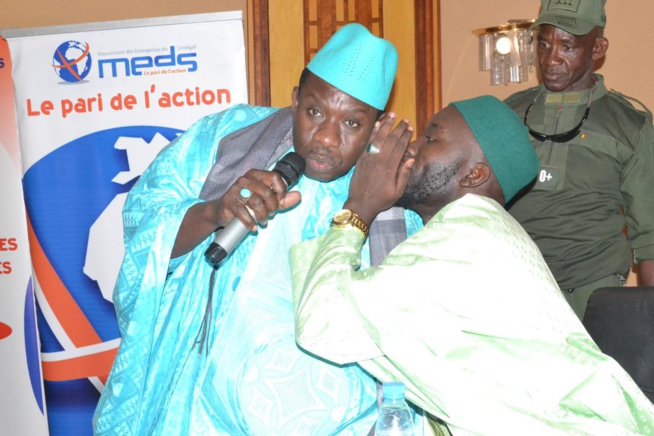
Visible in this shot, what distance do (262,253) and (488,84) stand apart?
9.96ft

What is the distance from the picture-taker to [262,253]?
2.04 metres

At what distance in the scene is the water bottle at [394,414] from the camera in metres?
1.63

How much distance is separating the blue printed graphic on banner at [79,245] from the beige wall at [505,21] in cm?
190

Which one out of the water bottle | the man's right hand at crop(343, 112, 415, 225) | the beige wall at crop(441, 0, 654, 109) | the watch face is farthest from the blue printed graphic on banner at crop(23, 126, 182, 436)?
the water bottle

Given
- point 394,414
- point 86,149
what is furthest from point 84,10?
point 394,414

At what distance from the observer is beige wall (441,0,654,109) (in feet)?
14.5

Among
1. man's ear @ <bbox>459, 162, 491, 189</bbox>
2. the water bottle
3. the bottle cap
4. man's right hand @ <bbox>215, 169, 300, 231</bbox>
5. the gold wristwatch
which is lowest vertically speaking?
the water bottle

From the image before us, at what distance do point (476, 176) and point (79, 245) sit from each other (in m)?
2.66

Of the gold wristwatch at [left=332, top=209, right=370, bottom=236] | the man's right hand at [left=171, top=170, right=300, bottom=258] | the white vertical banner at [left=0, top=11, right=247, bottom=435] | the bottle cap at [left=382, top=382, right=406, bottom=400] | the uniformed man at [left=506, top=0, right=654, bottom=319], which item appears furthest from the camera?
the white vertical banner at [left=0, top=11, right=247, bottom=435]

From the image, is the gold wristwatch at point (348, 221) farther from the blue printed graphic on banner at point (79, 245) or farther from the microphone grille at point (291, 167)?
the blue printed graphic on banner at point (79, 245)

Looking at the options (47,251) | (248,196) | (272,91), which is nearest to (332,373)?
(248,196)

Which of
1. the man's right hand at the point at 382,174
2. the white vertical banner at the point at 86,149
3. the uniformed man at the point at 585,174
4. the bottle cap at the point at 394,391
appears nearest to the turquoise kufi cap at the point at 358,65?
the man's right hand at the point at 382,174

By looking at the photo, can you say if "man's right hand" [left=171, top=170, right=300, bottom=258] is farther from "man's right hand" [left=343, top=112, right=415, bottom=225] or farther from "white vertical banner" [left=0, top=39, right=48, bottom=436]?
"white vertical banner" [left=0, top=39, right=48, bottom=436]

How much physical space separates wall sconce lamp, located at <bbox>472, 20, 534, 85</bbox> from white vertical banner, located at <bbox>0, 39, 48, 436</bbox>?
2.50 metres
